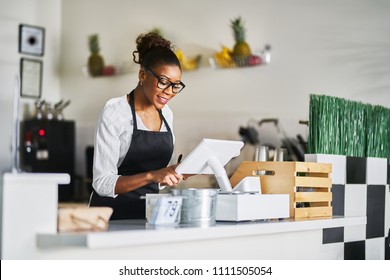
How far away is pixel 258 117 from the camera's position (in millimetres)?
5570

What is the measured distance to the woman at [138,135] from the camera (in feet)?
9.43

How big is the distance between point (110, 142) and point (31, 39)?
3.99 meters

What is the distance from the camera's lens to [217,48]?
588cm

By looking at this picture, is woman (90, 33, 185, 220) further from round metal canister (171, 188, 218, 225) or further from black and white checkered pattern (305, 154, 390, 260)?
black and white checkered pattern (305, 154, 390, 260)

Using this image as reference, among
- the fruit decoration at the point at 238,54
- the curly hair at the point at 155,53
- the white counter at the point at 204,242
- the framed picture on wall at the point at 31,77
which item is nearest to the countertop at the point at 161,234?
the white counter at the point at 204,242

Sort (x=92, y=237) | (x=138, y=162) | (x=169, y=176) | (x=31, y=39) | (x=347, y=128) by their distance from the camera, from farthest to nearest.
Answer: (x=31, y=39)
(x=347, y=128)
(x=138, y=162)
(x=169, y=176)
(x=92, y=237)

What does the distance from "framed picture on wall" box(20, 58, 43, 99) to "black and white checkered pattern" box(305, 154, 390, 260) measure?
3.87 meters

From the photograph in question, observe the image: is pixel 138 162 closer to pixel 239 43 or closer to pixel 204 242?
pixel 204 242

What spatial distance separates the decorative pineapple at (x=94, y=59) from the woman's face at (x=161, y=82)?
11.9 feet

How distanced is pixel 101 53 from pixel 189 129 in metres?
1.36

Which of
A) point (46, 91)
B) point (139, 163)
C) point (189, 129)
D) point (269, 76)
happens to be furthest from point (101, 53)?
point (139, 163)

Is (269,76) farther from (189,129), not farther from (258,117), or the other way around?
(189,129)

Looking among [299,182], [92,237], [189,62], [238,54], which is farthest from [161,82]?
[189,62]

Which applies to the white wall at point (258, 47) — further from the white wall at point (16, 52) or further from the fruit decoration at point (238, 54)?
the white wall at point (16, 52)
